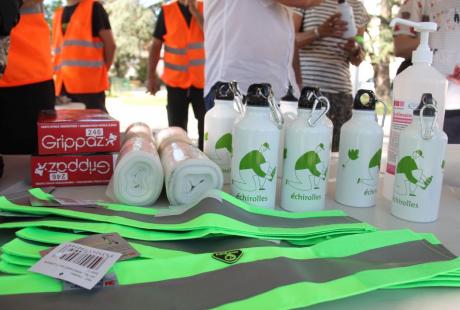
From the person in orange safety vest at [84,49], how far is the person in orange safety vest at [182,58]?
344 mm

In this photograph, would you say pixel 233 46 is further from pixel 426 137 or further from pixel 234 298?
pixel 234 298

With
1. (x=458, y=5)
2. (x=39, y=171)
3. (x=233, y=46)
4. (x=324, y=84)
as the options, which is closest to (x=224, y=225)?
(x=39, y=171)

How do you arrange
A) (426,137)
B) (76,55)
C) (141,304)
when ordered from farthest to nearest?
(76,55), (426,137), (141,304)

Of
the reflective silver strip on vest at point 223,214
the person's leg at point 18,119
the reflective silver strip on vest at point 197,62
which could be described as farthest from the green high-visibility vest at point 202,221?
the reflective silver strip on vest at point 197,62

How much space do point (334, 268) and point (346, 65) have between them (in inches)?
62.1

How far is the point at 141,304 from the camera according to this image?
1.40 ft

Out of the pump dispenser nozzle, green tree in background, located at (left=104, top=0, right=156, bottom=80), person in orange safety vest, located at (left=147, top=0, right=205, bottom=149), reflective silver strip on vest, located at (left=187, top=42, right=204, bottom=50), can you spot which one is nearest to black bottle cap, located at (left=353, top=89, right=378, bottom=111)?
the pump dispenser nozzle

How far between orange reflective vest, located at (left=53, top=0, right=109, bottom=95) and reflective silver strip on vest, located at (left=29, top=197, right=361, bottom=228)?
2.18 m

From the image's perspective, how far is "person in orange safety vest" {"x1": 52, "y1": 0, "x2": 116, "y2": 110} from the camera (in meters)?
2.60

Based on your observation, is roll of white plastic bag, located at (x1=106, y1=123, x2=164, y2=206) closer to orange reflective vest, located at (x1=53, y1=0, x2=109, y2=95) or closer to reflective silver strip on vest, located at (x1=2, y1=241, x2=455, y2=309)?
reflective silver strip on vest, located at (x1=2, y1=241, x2=455, y2=309)

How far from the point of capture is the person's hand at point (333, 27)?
169 cm

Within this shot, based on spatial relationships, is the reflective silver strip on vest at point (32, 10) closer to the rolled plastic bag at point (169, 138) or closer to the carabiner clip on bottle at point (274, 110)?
the rolled plastic bag at point (169, 138)

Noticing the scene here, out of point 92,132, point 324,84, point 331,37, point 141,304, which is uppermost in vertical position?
point 331,37

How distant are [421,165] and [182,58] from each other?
222cm
